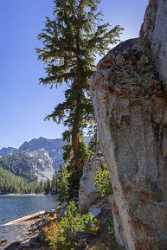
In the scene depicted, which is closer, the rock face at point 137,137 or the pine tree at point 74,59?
the rock face at point 137,137

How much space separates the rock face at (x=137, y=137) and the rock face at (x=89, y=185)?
9554mm

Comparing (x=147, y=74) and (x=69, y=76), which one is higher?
(x=69, y=76)

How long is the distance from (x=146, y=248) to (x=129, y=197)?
3.81 ft

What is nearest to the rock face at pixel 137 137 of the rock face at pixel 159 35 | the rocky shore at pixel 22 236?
the rock face at pixel 159 35

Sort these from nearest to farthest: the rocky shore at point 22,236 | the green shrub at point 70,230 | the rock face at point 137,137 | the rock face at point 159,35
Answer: the rock face at point 137,137 → the rock face at point 159,35 → the green shrub at point 70,230 → the rocky shore at point 22,236

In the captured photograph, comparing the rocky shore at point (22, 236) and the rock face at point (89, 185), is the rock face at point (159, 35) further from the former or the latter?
the rock face at point (89, 185)

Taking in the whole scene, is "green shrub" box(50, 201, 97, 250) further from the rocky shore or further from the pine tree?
the pine tree

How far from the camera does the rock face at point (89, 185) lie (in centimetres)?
1862

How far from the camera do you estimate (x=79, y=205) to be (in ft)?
62.3

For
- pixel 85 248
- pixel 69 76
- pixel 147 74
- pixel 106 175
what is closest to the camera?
pixel 147 74

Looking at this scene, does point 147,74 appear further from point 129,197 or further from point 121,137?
point 129,197

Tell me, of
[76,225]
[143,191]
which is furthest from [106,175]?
[143,191]

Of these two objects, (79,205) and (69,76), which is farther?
(69,76)

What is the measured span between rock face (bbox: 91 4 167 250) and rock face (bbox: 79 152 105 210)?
955 centimetres
